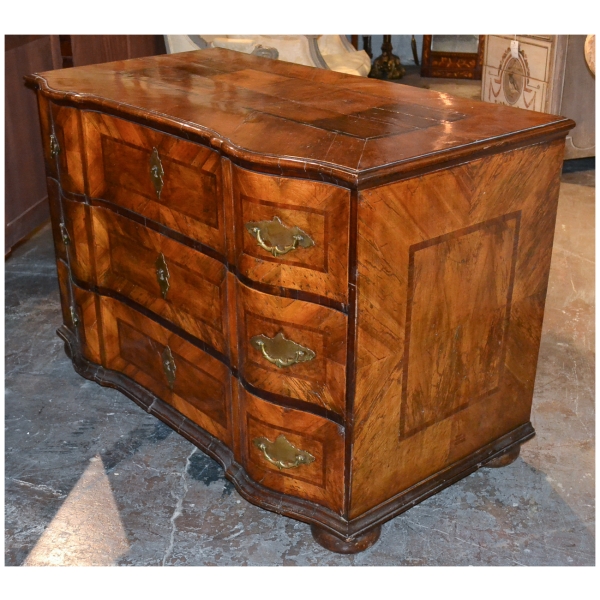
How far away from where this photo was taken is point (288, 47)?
15.7ft

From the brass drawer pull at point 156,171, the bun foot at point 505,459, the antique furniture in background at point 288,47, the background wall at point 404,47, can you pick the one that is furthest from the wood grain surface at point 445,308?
the background wall at point 404,47

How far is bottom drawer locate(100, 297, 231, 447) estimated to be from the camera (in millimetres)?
2230

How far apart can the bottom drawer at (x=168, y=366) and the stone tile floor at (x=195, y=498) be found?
0.50 feet

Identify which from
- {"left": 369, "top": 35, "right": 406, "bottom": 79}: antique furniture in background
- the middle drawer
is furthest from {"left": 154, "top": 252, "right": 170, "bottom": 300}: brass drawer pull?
{"left": 369, "top": 35, "right": 406, "bottom": 79}: antique furniture in background

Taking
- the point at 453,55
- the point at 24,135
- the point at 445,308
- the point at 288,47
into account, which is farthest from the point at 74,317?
the point at 453,55

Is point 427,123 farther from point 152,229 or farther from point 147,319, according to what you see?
point 147,319

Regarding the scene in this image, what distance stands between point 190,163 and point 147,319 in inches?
22.7

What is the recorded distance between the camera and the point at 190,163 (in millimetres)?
2031

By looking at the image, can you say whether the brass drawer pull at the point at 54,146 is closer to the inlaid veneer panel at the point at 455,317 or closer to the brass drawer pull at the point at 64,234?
the brass drawer pull at the point at 64,234

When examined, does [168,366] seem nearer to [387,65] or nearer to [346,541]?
[346,541]

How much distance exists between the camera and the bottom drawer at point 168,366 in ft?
7.32

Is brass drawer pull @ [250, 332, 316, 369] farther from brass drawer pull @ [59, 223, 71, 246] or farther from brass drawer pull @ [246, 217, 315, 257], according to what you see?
brass drawer pull @ [59, 223, 71, 246]

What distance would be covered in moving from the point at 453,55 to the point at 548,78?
2.54 metres

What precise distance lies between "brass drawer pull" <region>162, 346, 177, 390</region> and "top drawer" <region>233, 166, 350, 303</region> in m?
0.58
